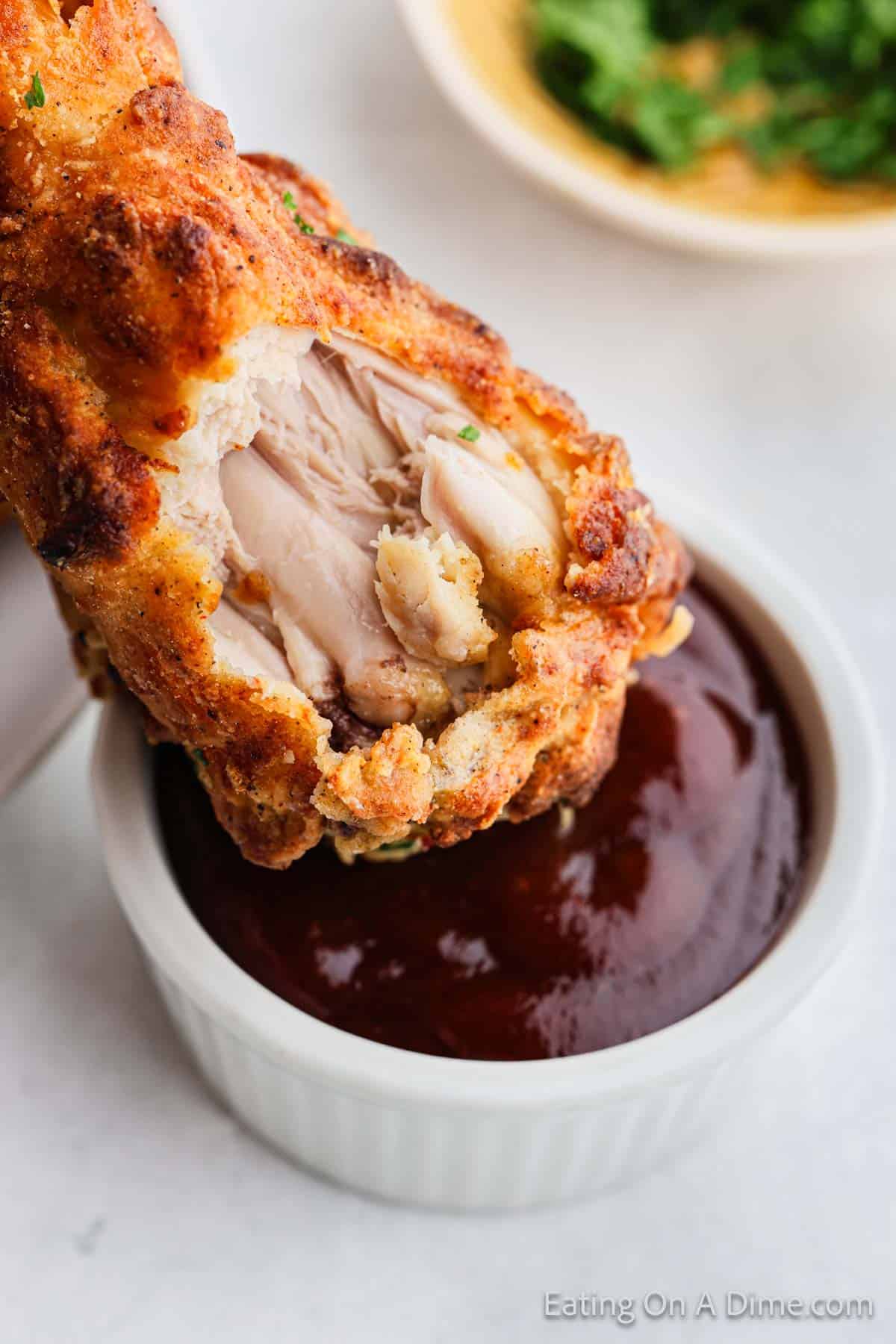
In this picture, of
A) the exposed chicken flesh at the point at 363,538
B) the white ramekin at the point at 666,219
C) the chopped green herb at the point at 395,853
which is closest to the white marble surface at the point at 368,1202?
the white ramekin at the point at 666,219

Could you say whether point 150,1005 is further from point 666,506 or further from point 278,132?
point 278,132

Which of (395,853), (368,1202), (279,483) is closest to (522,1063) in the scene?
(395,853)

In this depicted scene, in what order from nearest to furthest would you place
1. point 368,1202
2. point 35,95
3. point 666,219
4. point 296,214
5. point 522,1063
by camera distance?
point 35,95 < point 296,214 < point 522,1063 < point 368,1202 < point 666,219

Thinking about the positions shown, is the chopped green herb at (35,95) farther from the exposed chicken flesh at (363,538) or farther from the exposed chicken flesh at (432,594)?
the exposed chicken flesh at (432,594)

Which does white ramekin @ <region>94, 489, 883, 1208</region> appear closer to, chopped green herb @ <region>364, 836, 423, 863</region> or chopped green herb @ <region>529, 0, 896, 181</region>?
chopped green herb @ <region>364, 836, 423, 863</region>

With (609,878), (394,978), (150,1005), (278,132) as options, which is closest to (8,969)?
(150,1005)

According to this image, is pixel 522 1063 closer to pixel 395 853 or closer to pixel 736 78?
pixel 395 853
